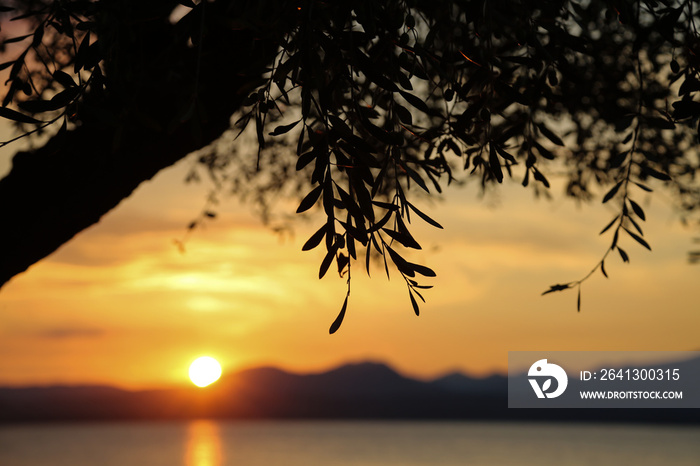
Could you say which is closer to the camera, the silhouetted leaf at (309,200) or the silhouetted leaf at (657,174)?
the silhouetted leaf at (309,200)

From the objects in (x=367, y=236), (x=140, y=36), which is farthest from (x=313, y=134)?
(x=140, y=36)

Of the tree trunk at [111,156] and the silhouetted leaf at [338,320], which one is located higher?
the tree trunk at [111,156]

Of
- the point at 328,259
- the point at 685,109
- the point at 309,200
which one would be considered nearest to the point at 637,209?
the point at 685,109

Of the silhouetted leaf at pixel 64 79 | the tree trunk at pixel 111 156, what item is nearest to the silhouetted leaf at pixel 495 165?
the tree trunk at pixel 111 156

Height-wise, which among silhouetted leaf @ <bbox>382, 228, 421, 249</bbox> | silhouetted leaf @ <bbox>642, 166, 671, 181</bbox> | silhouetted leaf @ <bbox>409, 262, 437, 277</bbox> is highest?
silhouetted leaf @ <bbox>642, 166, 671, 181</bbox>

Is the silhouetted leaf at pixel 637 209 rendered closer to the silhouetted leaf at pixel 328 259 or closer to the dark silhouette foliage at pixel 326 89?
the dark silhouette foliage at pixel 326 89

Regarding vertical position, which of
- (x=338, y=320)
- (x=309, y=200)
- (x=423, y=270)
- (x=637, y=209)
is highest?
(x=637, y=209)

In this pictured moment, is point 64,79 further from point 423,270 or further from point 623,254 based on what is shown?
point 623,254

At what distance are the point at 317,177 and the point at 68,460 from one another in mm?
88705

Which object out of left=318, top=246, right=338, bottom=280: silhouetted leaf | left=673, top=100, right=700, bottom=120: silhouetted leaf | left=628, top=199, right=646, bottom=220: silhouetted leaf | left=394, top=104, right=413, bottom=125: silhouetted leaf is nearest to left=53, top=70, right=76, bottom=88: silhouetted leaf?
left=318, top=246, right=338, bottom=280: silhouetted leaf

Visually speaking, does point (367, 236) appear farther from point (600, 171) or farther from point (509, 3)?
point (600, 171)

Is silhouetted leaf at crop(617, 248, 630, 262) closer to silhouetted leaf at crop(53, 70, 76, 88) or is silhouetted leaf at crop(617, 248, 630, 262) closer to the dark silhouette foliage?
the dark silhouette foliage

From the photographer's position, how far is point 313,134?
349 cm

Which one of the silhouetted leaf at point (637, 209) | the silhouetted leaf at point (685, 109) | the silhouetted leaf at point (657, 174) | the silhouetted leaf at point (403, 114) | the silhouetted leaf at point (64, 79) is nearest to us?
the silhouetted leaf at point (64, 79)
